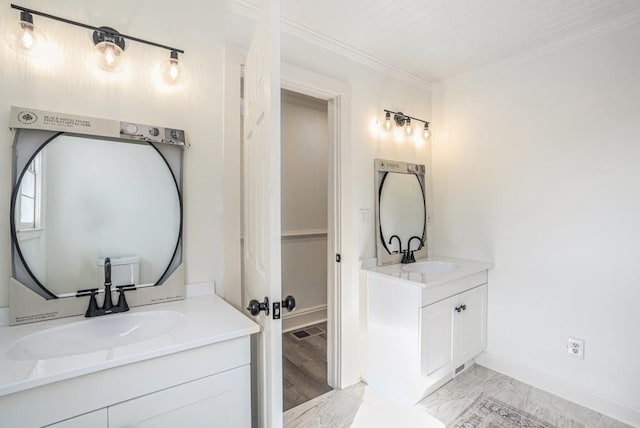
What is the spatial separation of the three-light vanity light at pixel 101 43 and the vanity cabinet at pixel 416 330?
5.55 ft

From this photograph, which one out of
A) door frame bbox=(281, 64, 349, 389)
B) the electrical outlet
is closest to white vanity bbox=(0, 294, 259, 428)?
door frame bbox=(281, 64, 349, 389)

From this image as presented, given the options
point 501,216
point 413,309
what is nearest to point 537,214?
point 501,216

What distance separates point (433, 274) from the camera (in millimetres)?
2094

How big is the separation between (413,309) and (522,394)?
1.05 metres

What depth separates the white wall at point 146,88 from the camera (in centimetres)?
118

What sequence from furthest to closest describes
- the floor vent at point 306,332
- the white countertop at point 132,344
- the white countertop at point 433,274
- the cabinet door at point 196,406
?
the floor vent at point 306,332 → the white countertop at point 433,274 → the cabinet door at point 196,406 → the white countertop at point 132,344

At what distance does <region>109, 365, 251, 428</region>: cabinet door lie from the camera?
0.96 meters

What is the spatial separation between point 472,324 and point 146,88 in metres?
2.56

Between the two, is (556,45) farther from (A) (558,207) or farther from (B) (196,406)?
(B) (196,406)

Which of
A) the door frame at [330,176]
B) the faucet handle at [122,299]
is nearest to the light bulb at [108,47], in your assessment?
the door frame at [330,176]

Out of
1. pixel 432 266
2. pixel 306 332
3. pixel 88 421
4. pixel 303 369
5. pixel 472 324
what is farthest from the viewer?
pixel 306 332

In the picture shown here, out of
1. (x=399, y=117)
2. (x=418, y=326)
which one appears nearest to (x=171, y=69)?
(x=399, y=117)

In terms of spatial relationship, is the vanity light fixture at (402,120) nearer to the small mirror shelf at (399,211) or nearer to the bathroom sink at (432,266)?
the small mirror shelf at (399,211)

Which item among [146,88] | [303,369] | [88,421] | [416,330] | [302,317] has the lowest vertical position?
[303,369]
